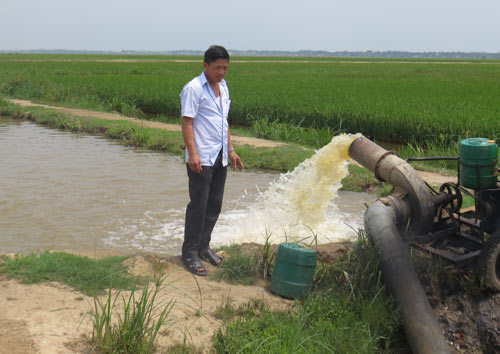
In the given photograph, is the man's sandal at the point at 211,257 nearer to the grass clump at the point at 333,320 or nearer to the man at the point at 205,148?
the man at the point at 205,148

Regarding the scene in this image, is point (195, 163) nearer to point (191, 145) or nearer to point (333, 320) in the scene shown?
point (191, 145)

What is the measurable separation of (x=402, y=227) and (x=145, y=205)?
3.77 metres

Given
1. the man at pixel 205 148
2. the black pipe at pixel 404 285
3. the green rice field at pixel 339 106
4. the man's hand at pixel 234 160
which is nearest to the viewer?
the black pipe at pixel 404 285

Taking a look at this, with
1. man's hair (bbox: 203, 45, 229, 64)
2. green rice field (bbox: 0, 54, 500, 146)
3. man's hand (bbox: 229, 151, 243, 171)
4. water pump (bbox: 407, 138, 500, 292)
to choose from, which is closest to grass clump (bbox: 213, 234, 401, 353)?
water pump (bbox: 407, 138, 500, 292)

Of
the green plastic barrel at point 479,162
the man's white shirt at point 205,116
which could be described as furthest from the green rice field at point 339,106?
the man's white shirt at point 205,116

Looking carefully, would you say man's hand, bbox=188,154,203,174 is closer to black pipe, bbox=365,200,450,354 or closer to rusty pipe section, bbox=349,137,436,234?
black pipe, bbox=365,200,450,354

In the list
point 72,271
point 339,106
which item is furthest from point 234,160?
point 339,106

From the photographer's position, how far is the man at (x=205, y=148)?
416 cm

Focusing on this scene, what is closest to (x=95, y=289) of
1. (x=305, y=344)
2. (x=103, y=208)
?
(x=305, y=344)

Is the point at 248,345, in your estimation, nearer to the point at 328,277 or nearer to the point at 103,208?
the point at 328,277

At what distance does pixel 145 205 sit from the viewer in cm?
728

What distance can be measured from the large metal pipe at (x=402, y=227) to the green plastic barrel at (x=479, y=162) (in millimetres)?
449

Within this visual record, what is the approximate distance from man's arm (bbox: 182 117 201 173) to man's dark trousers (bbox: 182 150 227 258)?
122mm

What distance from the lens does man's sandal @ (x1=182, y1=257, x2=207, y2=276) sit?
14.4 ft
